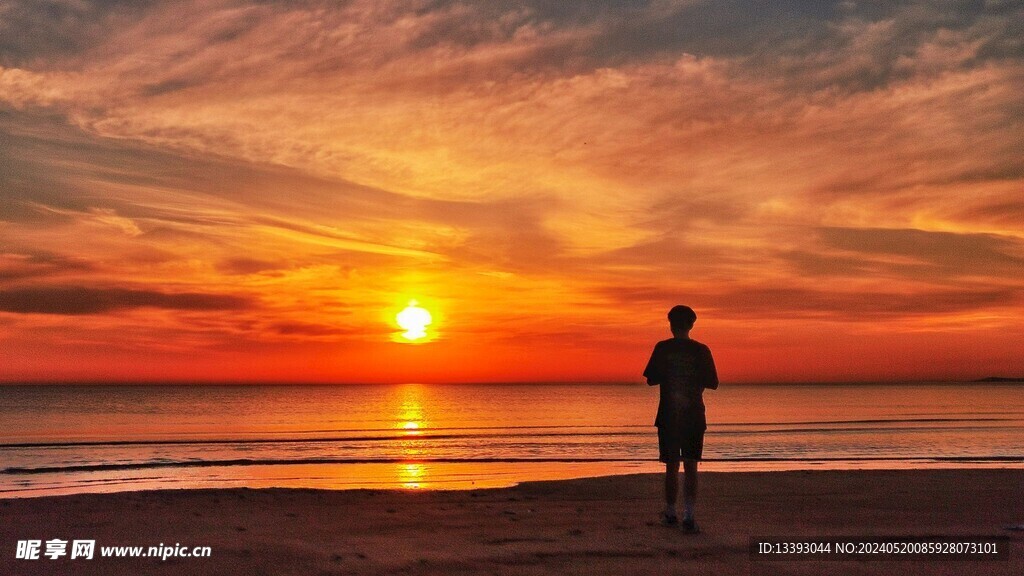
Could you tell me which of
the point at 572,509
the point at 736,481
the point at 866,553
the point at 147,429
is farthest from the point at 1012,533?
the point at 147,429

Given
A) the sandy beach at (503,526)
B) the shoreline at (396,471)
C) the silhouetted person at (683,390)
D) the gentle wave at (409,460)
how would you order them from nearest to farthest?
the sandy beach at (503,526), the silhouetted person at (683,390), the shoreline at (396,471), the gentle wave at (409,460)

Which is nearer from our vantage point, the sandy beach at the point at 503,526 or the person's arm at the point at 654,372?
the sandy beach at the point at 503,526

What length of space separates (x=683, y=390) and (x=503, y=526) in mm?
2647

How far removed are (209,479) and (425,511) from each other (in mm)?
11763

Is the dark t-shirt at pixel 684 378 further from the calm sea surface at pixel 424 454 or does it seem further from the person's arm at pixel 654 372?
the calm sea surface at pixel 424 454

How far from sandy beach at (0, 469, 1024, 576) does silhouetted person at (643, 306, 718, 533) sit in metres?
0.83

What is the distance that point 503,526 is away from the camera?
9453 mm

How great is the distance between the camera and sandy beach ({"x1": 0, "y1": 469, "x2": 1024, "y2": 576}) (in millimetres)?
7238

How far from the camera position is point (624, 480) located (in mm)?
17203

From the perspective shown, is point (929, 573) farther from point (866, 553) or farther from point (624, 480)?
point (624, 480)

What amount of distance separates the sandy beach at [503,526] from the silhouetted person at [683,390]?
0.83 m

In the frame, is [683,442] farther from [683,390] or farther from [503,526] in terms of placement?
[503,526]

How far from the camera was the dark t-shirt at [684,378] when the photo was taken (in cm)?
879

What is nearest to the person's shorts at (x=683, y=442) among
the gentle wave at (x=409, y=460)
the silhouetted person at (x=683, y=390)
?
the silhouetted person at (x=683, y=390)
